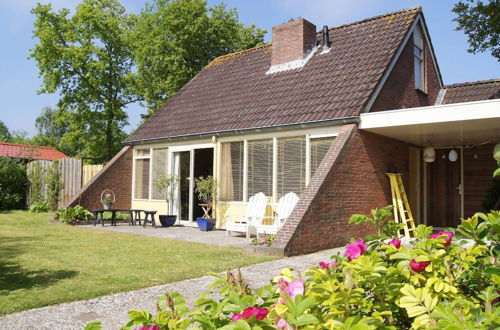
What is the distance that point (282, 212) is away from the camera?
1073 centimetres

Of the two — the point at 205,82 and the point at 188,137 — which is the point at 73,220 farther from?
the point at 205,82

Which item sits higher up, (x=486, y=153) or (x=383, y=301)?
(x=486, y=153)

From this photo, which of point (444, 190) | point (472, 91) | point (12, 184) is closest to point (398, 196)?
point (444, 190)

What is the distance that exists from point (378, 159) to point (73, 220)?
9949mm

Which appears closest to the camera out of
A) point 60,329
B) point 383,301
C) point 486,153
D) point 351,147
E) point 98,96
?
point 383,301

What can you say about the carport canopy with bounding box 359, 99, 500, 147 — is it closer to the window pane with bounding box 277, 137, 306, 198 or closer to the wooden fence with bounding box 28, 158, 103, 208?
the window pane with bounding box 277, 137, 306, 198

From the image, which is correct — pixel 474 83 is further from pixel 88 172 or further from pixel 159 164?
pixel 88 172

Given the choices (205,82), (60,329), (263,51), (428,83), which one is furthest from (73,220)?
(428,83)

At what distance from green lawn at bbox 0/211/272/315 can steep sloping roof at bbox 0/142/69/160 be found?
12.5m

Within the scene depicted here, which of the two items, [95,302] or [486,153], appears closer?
[95,302]

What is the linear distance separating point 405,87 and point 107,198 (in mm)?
10694

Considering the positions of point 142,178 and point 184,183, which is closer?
point 184,183

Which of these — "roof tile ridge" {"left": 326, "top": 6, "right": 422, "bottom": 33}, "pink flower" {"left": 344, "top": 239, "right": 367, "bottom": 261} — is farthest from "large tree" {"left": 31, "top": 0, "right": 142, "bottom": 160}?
"pink flower" {"left": 344, "top": 239, "right": 367, "bottom": 261}

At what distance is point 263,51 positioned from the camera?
55.8 feet
